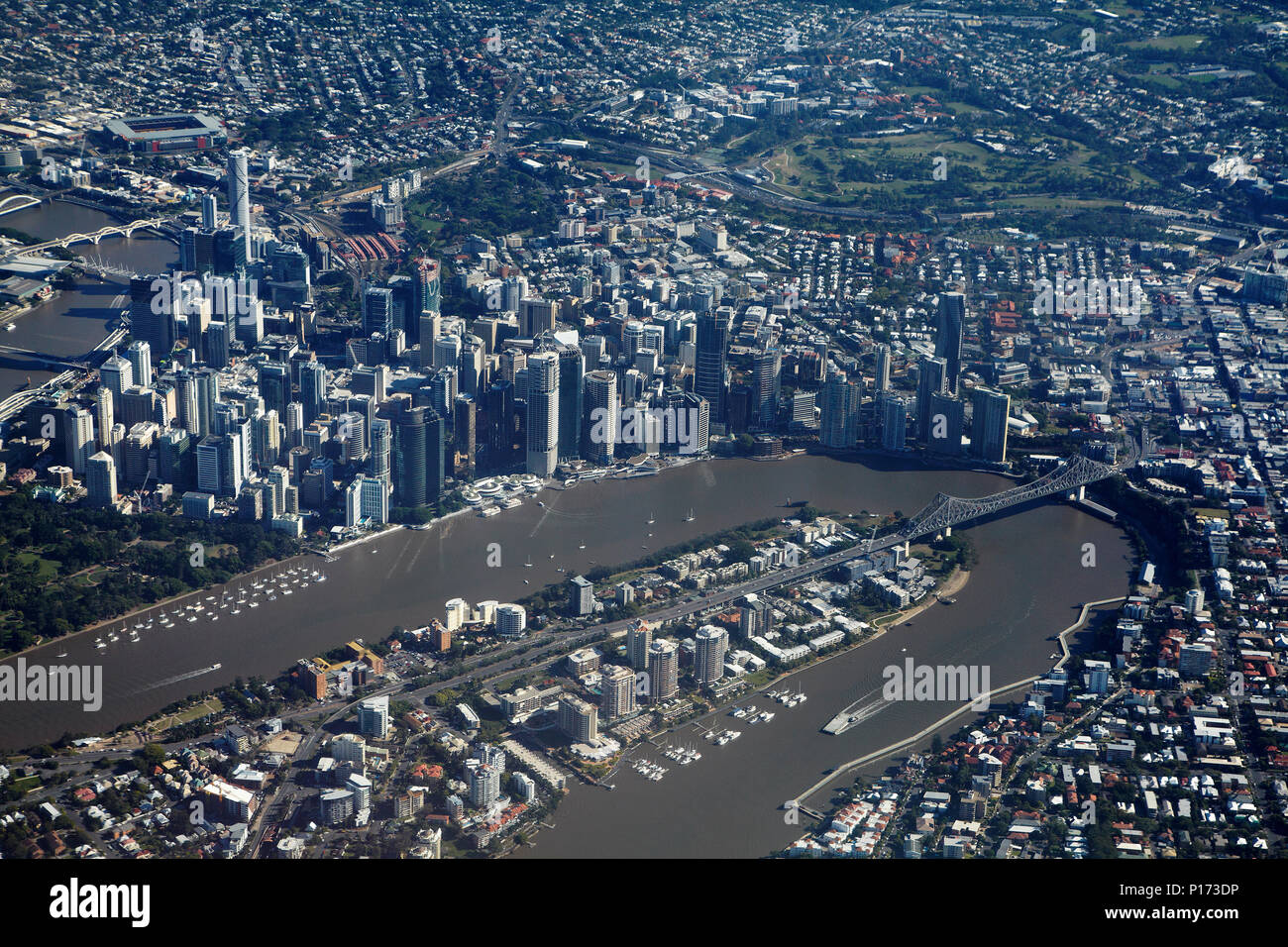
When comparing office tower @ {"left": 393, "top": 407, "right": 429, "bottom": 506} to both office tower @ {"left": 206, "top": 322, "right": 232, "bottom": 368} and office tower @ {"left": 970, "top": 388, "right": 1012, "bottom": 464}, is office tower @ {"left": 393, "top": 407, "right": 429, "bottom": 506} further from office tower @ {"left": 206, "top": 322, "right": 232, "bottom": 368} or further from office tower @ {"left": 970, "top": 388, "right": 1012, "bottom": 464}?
office tower @ {"left": 970, "top": 388, "right": 1012, "bottom": 464}

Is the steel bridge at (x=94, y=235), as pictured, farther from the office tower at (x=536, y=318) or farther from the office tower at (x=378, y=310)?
the office tower at (x=536, y=318)

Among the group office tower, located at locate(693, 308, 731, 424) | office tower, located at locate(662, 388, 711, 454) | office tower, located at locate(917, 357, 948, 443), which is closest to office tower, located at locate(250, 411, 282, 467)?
office tower, located at locate(662, 388, 711, 454)

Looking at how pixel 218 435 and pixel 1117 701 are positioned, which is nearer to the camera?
pixel 1117 701

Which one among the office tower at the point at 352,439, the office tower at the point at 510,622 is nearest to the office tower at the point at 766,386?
the office tower at the point at 352,439

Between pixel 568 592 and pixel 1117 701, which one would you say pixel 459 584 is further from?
pixel 1117 701

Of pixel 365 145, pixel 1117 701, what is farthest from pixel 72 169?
pixel 1117 701
